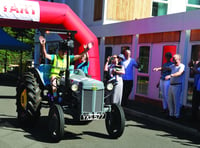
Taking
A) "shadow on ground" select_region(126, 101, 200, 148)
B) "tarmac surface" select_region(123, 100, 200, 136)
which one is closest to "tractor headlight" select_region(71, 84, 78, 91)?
"shadow on ground" select_region(126, 101, 200, 148)

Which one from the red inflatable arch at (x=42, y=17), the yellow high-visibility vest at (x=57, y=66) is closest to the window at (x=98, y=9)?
the red inflatable arch at (x=42, y=17)

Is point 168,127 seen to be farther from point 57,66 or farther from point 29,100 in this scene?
point 29,100

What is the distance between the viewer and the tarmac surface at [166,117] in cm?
752

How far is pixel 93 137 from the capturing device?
6414 mm

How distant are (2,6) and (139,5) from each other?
25.5 feet

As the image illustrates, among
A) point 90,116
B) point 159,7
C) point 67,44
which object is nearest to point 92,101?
point 90,116

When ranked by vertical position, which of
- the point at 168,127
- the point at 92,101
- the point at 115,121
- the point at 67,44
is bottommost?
the point at 168,127

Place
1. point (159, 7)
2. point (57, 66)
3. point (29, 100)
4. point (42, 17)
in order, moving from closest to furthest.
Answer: point (29, 100), point (57, 66), point (42, 17), point (159, 7)

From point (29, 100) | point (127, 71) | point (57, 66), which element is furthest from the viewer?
point (127, 71)

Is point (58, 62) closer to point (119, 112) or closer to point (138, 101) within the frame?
point (119, 112)

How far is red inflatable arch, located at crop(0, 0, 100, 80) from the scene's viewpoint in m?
10.5

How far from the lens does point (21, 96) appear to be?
24.3ft

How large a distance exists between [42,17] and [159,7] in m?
8.08

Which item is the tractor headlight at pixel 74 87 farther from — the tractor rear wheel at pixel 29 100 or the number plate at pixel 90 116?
the tractor rear wheel at pixel 29 100
